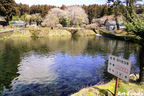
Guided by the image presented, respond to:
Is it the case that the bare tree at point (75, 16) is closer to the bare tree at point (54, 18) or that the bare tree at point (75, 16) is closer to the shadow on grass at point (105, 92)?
the bare tree at point (54, 18)

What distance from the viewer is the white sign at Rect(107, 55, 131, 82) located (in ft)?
21.0

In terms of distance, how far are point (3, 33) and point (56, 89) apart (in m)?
44.1

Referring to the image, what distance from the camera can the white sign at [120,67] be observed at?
6.39 m

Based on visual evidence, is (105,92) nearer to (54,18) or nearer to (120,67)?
(120,67)

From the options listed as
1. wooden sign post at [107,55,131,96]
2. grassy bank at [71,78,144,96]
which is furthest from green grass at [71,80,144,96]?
wooden sign post at [107,55,131,96]

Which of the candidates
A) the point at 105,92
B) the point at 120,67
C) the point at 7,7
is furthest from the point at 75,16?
the point at 120,67

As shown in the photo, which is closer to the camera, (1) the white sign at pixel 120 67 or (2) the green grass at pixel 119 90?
(1) the white sign at pixel 120 67

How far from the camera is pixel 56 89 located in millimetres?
10531

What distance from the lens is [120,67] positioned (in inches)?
270

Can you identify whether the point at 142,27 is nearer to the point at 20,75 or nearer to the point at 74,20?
the point at 20,75

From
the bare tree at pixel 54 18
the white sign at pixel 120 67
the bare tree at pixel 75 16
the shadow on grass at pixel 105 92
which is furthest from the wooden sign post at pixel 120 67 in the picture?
the bare tree at pixel 75 16

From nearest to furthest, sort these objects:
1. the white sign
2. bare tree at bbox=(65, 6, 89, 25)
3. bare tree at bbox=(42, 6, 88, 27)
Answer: the white sign < bare tree at bbox=(42, 6, 88, 27) < bare tree at bbox=(65, 6, 89, 25)

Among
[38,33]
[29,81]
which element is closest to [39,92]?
[29,81]

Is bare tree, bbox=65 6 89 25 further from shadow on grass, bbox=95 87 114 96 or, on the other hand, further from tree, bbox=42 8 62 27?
shadow on grass, bbox=95 87 114 96
